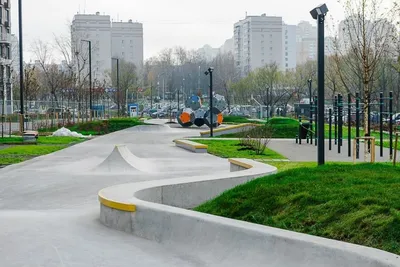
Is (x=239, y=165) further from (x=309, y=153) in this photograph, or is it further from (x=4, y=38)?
(x=4, y=38)

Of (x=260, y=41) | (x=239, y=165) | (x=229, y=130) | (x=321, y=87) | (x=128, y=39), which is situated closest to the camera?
(x=321, y=87)

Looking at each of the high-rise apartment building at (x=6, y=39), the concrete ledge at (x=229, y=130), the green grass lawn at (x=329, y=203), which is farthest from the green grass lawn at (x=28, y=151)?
the high-rise apartment building at (x=6, y=39)

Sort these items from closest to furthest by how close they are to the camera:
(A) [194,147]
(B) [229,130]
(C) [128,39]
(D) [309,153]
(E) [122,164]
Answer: (E) [122,164] → (D) [309,153] → (A) [194,147] → (B) [229,130] → (C) [128,39]

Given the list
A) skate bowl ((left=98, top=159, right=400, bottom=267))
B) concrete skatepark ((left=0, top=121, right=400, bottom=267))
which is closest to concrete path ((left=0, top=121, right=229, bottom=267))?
concrete skatepark ((left=0, top=121, right=400, bottom=267))

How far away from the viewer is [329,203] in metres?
7.86

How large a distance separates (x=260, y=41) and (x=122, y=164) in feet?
509

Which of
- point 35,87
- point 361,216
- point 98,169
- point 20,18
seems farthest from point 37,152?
point 35,87

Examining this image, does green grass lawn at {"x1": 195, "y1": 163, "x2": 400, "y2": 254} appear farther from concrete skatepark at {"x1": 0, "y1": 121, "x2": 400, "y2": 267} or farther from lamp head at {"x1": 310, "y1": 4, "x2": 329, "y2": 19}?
lamp head at {"x1": 310, "y1": 4, "x2": 329, "y2": 19}

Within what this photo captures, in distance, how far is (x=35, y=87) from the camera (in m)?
64.8

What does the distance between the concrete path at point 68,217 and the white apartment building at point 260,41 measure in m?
147

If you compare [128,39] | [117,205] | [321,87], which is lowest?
[117,205]

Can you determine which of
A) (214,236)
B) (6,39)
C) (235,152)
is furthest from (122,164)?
(6,39)

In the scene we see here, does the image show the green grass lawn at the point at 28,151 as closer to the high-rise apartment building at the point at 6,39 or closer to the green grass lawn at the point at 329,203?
the green grass lawn at the point at 329,203

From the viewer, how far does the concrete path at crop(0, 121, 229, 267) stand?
755cm
